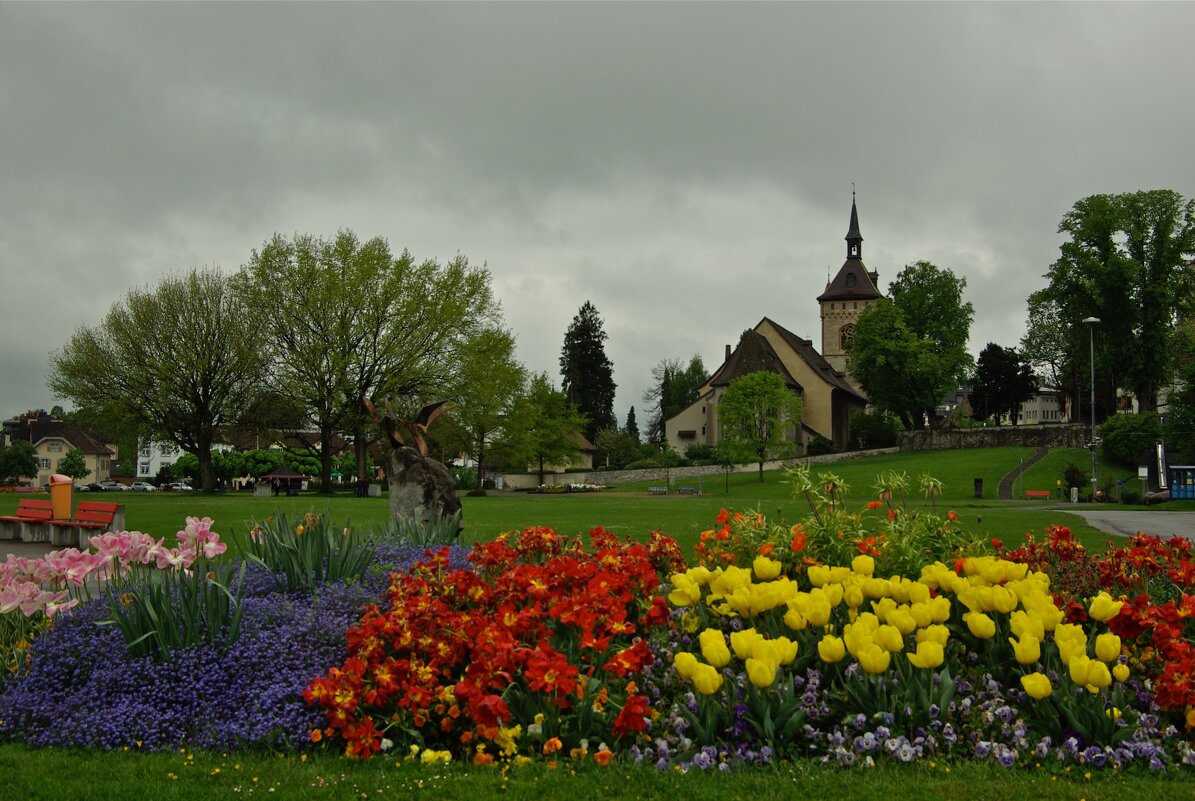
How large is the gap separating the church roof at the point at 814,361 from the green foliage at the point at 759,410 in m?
19.6

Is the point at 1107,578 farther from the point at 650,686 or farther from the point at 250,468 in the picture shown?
the point at 250,468

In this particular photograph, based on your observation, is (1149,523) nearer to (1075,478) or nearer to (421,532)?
(421,532)

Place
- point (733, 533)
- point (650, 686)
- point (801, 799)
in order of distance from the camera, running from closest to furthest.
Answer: point (801, 799), point (650, 686), point (733, 533)

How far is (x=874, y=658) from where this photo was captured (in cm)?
454

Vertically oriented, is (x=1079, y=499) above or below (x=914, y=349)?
below

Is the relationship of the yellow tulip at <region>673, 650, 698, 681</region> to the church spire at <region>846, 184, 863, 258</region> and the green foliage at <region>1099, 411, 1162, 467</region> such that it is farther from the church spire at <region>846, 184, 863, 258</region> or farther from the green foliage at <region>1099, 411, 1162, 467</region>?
the church spire at <region>846, 184, 863, 258</region>

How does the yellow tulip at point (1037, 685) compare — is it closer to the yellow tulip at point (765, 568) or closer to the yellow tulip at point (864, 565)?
the yellow tulip at point (864, 565)

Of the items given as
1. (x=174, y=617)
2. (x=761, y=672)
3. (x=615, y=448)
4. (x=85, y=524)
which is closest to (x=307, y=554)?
(x=174, y=617)

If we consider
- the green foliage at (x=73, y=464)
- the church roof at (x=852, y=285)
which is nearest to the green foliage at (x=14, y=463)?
the green foliage at (x=73, y=464)

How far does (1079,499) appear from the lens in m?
40.2

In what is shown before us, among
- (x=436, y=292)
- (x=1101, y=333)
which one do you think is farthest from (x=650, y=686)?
(x=1101, y=333)

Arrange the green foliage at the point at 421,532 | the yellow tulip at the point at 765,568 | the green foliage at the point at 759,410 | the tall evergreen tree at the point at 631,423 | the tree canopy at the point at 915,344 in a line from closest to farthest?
the yellow tulip at the point at 765,568, the green foliage at the point at 421,532, the green foliage at the point at 759,410, the tree canopy at the point at 915,344, the tall evergreen tree at the point at 631,423

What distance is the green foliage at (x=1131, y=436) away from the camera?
49.4 meters

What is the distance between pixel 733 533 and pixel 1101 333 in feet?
208
